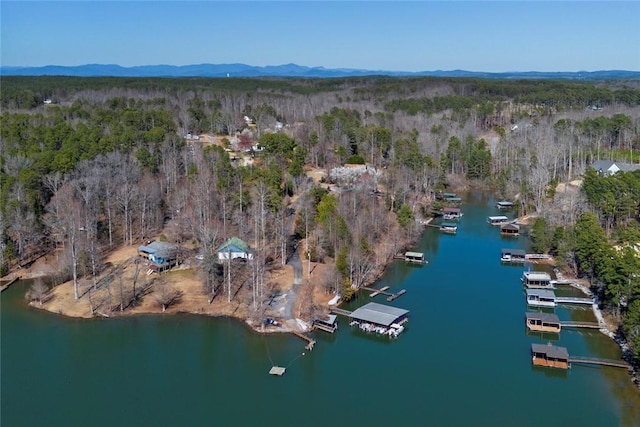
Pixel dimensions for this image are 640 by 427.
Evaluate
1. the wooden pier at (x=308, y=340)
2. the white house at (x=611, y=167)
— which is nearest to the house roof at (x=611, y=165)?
the white house at (x=611, y=167)

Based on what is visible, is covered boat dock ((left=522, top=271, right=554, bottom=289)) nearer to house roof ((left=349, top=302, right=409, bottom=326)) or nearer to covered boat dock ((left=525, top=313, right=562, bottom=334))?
covered boat dock ((left=525, top=313, right=562, bottom=334))

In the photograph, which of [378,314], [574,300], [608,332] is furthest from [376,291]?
[608,332]

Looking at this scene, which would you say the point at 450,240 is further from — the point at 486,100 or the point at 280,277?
the point at 486,100

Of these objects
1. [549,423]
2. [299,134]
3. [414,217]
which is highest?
[299,134]

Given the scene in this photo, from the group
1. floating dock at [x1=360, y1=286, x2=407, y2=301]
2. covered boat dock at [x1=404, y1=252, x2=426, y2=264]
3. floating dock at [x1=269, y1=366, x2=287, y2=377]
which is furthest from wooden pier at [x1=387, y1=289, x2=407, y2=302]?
floating dock at [x1=269, y1=366, x2=287, y2=377]

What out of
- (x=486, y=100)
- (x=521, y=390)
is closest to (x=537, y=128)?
(x=486, y=100)

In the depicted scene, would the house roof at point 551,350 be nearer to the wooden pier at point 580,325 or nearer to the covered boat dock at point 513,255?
the wooden pier at point 580,325

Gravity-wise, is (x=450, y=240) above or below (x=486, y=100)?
below
